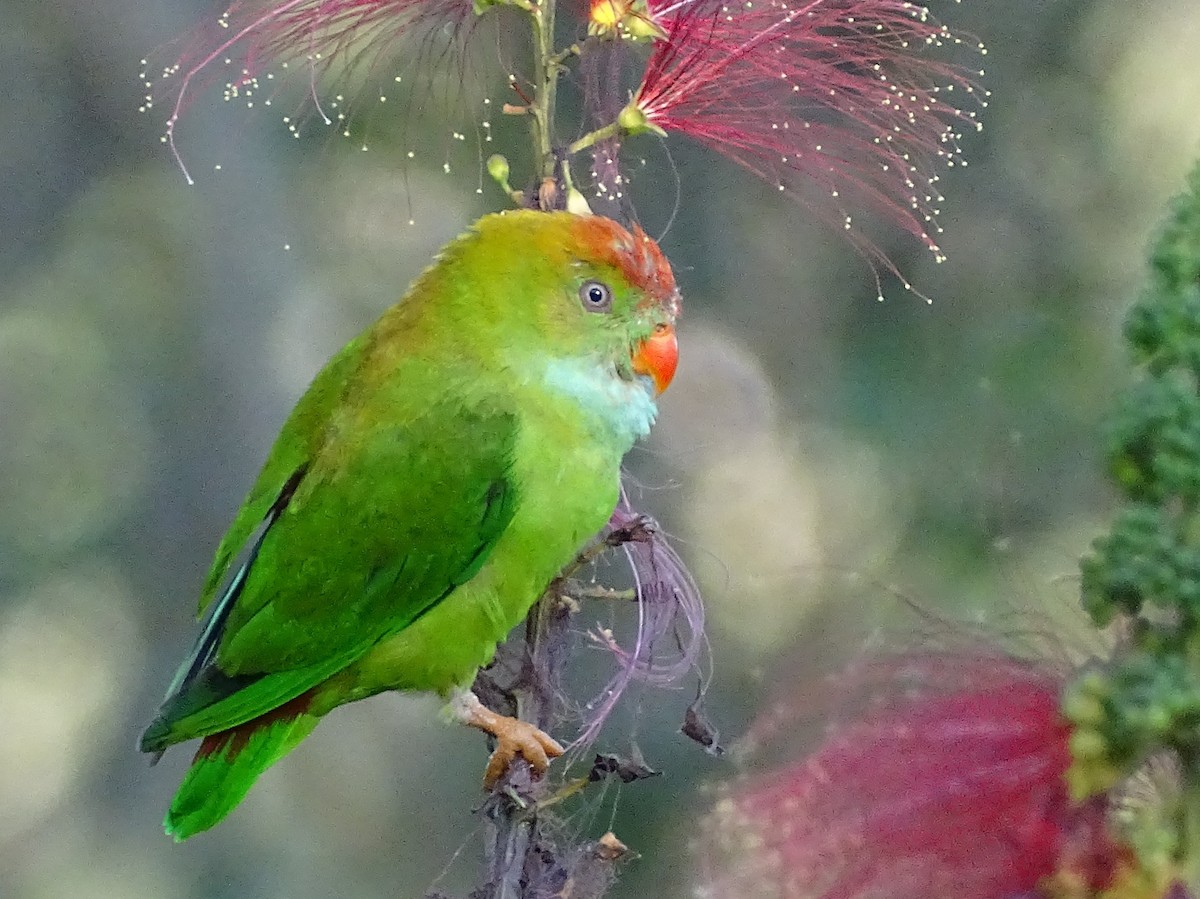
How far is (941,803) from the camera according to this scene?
476mm

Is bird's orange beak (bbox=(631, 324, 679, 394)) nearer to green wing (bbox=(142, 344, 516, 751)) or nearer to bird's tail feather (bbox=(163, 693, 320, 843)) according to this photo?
green wing (bbox=(142, 344, 516, 751))

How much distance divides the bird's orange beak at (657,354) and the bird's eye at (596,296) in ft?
0.10

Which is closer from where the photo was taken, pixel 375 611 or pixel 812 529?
pixel 375 611

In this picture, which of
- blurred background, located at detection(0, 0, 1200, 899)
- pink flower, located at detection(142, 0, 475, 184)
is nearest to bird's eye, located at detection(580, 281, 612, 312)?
pink flower, located at detection(142, 0, 475, 184)

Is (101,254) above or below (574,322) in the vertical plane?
below

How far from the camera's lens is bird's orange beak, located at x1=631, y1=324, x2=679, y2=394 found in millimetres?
571

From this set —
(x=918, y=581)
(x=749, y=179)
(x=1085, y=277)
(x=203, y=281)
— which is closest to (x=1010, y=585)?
(x=918, y=581)

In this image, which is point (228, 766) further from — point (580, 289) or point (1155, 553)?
point (1155, 553)

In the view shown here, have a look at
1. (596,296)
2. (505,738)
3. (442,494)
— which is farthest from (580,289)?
(505,738)

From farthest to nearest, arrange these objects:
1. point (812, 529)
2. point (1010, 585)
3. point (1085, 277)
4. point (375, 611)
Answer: point (812, 529) < point (1085, 277) < point (1010, 585) < point (375, 611)

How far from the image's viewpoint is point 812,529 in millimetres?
918

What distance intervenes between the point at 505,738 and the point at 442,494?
13cm

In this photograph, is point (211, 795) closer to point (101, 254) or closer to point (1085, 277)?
point (101, 254)

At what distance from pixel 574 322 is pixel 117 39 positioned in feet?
1.91
